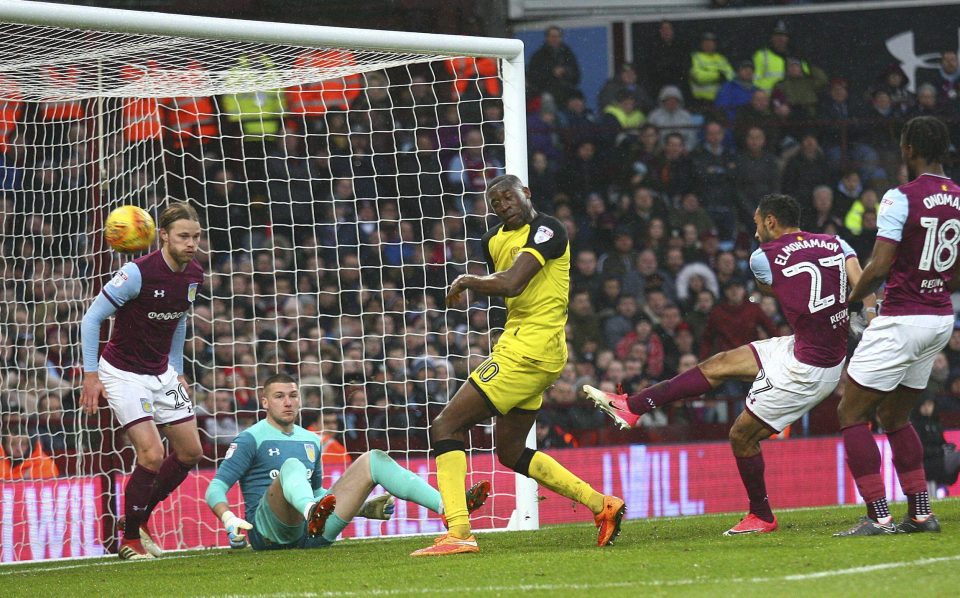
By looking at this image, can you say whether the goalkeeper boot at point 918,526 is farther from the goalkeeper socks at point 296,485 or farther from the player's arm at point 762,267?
the goalkeeper socks at point 296,485

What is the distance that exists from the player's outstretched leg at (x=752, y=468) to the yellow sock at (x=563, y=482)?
0.84 m

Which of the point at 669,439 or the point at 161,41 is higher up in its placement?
the point at 161,41

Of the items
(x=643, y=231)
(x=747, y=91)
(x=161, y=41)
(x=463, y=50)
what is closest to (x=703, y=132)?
(x=747, y=91)

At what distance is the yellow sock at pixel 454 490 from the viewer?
6.49 metres

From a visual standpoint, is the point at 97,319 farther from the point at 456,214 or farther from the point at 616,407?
the point at 456,214

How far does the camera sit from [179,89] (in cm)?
929

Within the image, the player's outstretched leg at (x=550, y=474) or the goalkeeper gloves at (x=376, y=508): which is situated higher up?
the player's outstretched leg at (x=550, y=474)

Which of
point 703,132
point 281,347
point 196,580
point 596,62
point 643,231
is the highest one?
point 596,62

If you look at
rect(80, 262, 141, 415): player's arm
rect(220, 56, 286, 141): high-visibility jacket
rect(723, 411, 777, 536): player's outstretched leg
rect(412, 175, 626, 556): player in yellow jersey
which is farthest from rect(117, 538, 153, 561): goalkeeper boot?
rect(220, 56, 286, 141): high-visibility jacket

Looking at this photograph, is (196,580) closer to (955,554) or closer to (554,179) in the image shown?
(955,554)

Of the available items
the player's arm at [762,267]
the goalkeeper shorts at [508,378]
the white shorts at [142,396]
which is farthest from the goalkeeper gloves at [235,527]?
the player's arm at [762,267]

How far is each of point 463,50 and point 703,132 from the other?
313 inches

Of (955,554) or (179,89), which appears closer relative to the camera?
(955,554)

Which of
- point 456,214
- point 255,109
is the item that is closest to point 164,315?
point 255,109
